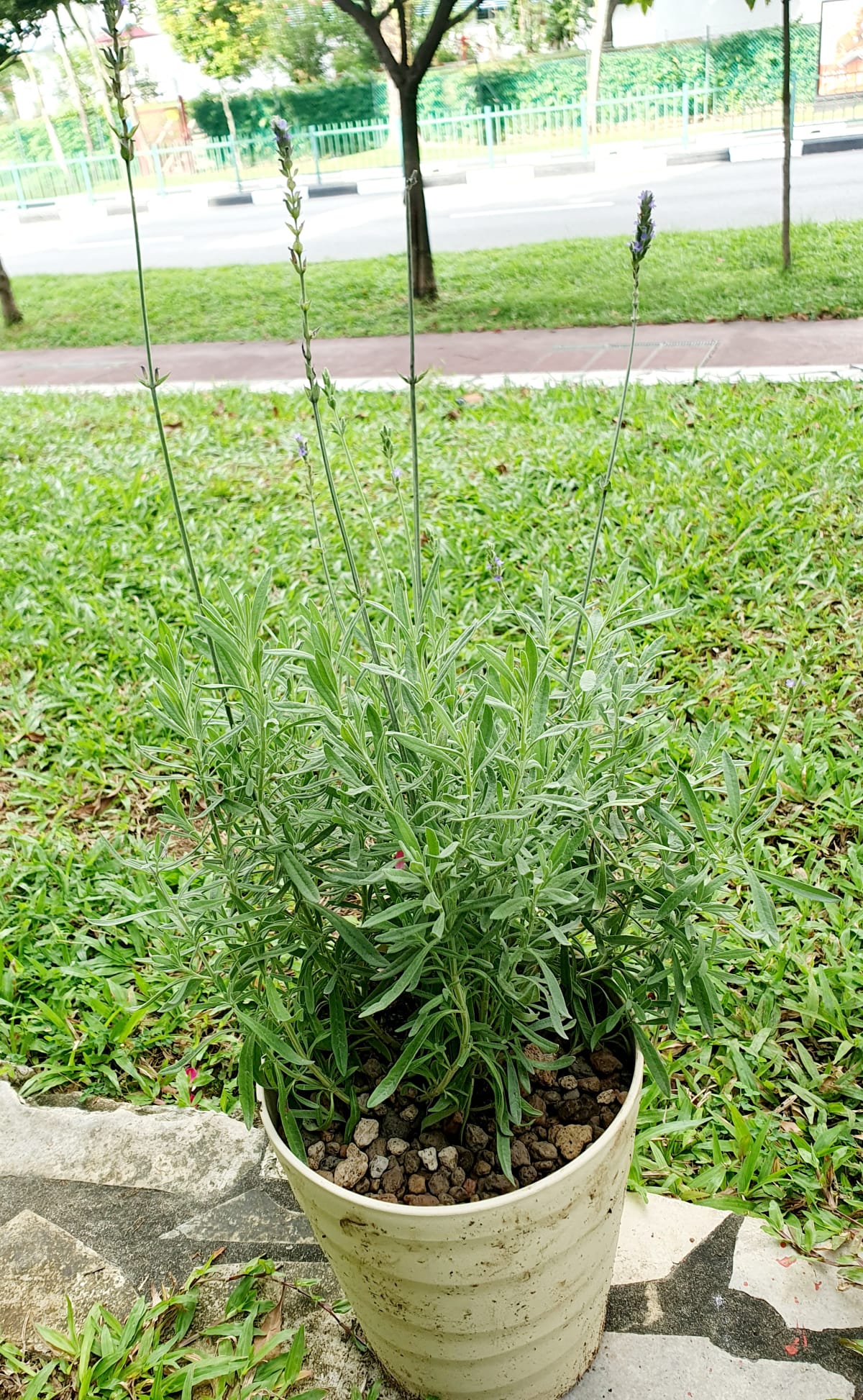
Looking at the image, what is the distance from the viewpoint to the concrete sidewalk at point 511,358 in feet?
17.2

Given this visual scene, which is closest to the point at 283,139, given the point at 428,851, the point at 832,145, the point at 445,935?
the point at 428,851

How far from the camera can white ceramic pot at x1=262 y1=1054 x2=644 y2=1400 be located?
1.05 m

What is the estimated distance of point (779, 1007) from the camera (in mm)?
1855

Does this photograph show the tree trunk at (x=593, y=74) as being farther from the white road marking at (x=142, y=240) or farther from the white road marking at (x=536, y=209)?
the white road marking at (x=142, y=240)

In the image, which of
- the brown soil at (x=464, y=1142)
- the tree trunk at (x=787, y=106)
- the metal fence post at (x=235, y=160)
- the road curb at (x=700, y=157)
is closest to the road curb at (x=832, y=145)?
the road curb at (x=700, y=157)

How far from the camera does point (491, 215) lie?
41.7 ft

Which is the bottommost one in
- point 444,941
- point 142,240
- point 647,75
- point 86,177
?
point 444,941

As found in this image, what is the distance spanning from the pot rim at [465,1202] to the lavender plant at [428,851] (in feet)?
0.10

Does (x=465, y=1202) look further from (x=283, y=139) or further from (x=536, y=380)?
(x=536, y=380)

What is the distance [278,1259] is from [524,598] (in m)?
1.90

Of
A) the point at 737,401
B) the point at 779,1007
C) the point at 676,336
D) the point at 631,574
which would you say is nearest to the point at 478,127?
the point at 676,336

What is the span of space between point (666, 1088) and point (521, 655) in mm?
500

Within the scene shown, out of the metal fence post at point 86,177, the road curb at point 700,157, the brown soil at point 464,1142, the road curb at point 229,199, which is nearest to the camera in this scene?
the brown soil at point 464,1142

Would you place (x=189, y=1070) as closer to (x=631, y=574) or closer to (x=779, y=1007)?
(x=779, y=1007)
